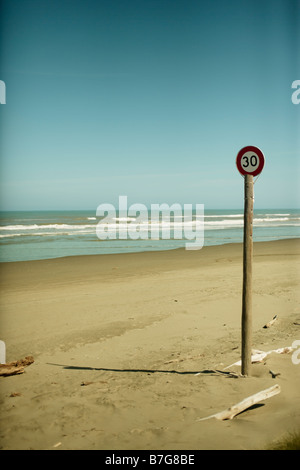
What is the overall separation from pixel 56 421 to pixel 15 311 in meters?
4.98

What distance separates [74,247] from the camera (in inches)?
864

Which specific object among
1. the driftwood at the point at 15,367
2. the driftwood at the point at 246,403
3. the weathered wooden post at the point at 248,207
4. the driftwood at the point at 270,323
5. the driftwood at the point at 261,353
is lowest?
the driftwood at the point at 15,367

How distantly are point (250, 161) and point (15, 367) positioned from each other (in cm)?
451

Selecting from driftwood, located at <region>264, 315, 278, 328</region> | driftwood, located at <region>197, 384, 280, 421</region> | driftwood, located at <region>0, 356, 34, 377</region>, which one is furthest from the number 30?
driftwood, located at <region>0, 356, 34, 377</region>

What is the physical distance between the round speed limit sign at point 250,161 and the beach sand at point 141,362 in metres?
2.67

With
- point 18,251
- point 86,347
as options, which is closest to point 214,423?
point 86,347

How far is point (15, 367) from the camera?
18.0 feet

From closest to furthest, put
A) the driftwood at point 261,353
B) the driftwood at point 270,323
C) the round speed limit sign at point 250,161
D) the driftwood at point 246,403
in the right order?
the driftwood at point 246,403 → the round speed limit sign at point 250,161 → the driftwood at point 261,353 → the driftwood at point 270,323

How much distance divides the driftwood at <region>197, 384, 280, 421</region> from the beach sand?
0.20 ft

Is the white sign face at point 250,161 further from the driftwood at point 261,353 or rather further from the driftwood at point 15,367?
the driftwood at point 15,367

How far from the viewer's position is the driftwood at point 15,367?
5273 millimetres

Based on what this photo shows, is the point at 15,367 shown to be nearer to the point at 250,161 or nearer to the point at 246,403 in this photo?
the point at 246,403

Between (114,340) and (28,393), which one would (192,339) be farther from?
(28,393)

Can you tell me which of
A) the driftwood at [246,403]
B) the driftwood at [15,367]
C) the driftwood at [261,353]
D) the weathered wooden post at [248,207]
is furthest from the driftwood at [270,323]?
the driftwood at [15,367]
